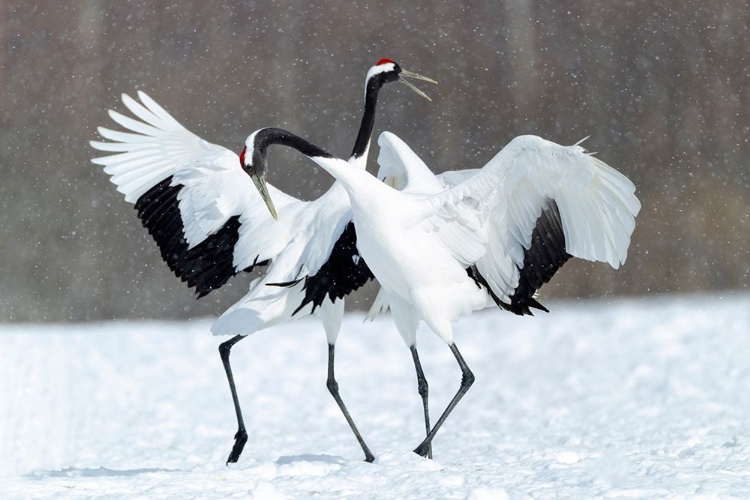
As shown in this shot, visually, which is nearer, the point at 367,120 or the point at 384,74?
the point at 367,120

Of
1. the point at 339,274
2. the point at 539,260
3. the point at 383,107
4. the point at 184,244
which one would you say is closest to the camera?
the point at 539,260

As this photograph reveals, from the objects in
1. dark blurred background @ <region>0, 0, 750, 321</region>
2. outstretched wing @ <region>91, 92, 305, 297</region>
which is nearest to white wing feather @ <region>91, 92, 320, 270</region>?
outstretched wing @ <region>91, 92, 305, 297</region>

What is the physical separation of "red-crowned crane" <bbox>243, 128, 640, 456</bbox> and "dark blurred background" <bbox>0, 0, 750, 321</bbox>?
23.0 feet

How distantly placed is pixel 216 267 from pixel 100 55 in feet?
27.5

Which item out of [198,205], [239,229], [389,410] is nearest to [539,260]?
[239,229]

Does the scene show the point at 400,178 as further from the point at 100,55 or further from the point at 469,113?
the point at 100,55

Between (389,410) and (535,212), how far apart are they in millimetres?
2764

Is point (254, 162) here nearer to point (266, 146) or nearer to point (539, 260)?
point (266, 146)

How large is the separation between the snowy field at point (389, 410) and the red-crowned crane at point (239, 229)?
561 millimetres

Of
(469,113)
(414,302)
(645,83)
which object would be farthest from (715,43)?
(414,302)

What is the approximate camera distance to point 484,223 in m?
3.59

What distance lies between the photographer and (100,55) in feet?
38.8

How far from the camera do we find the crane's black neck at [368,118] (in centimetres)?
416

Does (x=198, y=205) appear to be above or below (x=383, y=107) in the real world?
below
